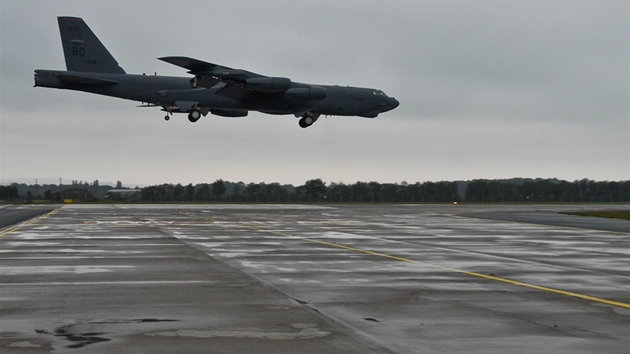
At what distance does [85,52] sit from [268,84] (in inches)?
623

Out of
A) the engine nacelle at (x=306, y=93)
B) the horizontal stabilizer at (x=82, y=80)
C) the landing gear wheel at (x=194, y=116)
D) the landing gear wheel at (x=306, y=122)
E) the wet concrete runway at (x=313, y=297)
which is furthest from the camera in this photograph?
the landing gear wheel at (x=306, y=122)

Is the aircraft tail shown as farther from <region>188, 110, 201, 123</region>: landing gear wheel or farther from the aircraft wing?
the aircraft wing

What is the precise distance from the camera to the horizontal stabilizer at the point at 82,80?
5300 cm

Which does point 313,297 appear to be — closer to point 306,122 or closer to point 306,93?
point 306,93

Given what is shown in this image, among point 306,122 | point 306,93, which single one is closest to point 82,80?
→ point 306,93

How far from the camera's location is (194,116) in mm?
57719

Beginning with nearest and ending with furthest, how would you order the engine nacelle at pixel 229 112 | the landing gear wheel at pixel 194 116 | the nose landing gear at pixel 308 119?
the landing gear wheel at pixel 194 116 < the nose landing gear at pixel 308 119 < the engine nacelle at pixel 229 112

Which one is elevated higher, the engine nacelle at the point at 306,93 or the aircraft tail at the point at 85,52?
the aircraft tail at the point at 85,52

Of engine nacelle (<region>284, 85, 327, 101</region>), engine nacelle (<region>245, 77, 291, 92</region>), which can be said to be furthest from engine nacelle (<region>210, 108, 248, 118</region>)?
engine nacelle (<region>245, 77, 291, 92</region>)

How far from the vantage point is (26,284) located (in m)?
14.0

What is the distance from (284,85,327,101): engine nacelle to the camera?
2160 inches

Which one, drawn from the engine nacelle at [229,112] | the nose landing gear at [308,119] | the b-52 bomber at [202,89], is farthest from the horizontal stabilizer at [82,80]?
the nose landing gear at [308,119]

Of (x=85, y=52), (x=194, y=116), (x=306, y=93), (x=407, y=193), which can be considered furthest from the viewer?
(x=407, y=193)

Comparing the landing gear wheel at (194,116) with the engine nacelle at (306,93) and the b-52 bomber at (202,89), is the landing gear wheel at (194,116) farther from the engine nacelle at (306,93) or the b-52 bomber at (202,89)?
the engine nacelle at (306,93)
